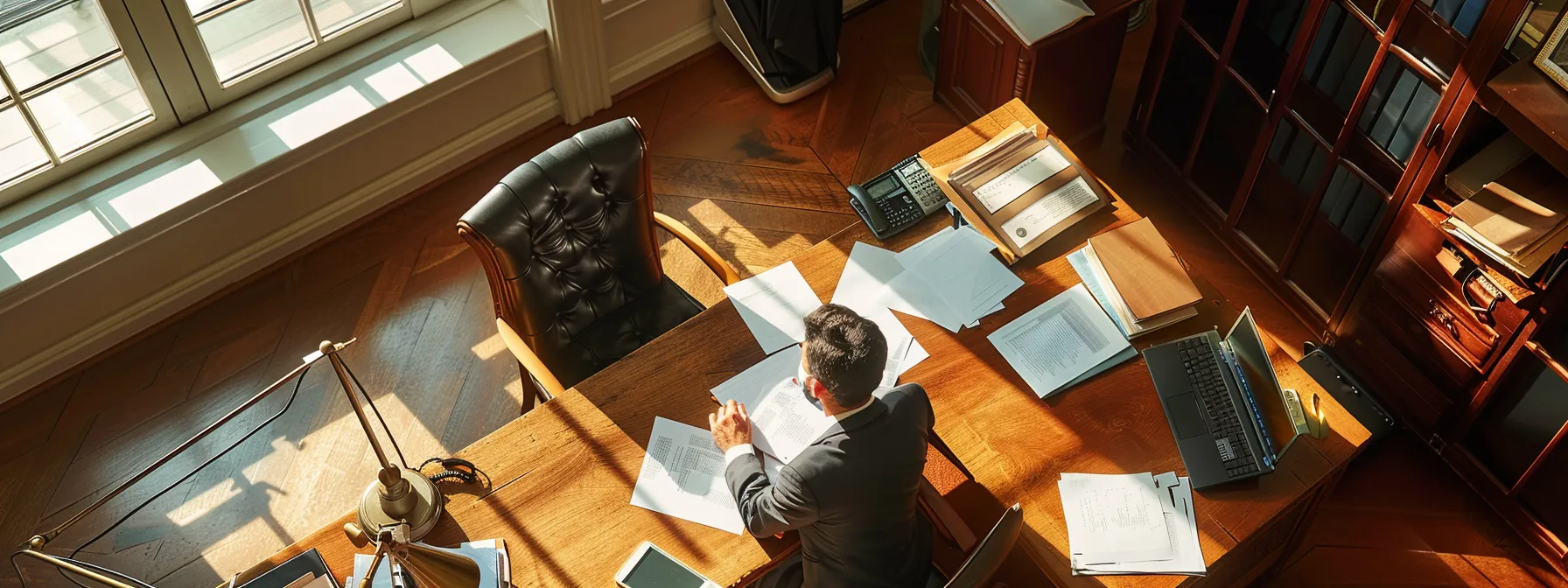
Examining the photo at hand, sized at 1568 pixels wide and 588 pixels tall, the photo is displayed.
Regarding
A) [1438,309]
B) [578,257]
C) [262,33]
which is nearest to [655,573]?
[578,257]

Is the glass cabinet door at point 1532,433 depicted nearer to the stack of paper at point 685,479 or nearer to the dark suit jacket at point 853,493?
the dark suit jacket at point 853,493

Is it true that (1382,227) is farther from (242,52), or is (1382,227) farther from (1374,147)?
(242,52)

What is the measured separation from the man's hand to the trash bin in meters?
1.94

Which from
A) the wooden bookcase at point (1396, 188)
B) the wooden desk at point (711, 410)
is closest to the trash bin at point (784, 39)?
the wooden bookcase at point (1396, 188)

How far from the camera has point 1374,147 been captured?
11.0 ft

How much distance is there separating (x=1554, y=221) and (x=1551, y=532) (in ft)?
3.32

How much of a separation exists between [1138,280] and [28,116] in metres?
3.15

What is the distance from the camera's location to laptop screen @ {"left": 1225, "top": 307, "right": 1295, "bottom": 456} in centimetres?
268

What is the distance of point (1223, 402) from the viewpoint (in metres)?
2.80

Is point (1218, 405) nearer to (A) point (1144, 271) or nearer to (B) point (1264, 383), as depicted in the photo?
(B) point (1264, 383)

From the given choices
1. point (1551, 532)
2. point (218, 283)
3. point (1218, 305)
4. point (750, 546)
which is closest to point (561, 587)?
point (750, 546)

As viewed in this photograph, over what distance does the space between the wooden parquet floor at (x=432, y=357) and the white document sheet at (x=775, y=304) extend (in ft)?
2.94

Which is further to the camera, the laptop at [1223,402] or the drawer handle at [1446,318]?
the drawer handle at [1446,318]

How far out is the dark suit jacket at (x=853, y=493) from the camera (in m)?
2.47
